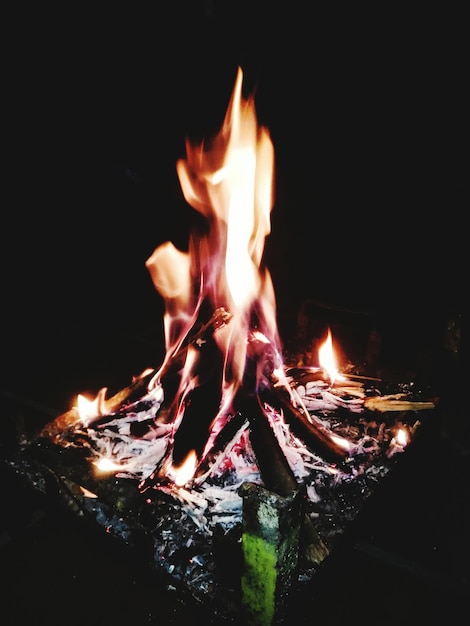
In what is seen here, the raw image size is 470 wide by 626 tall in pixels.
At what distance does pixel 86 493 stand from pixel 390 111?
3.79 metres

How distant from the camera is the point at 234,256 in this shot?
10.9 ft

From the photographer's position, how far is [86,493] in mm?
2408

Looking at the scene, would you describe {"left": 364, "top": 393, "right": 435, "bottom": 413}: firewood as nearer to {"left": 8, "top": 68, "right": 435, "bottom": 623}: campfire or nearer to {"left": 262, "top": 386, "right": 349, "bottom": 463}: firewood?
{"left": 8, "top": 68, "right": 435, "bottom": 623}: campfire

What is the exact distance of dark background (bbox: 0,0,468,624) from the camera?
316 centimetres

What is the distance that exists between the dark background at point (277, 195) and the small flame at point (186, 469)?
37.9 inches

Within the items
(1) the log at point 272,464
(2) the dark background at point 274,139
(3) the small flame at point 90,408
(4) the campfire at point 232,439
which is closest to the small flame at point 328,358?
(4) the campfire at point 232,439

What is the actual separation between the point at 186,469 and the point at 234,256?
163cm

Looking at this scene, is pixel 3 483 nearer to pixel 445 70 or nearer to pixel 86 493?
pixel 86 493

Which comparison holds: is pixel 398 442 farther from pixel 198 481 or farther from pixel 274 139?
pixel 274 139

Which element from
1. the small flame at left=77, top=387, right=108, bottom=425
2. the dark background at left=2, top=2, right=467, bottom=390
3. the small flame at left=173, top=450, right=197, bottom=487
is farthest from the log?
the dark background at left=2, top=2, right=467, bottom=390

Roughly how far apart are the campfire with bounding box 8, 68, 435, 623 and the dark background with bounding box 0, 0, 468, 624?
0.65 m

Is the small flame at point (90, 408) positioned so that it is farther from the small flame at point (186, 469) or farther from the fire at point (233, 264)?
the small flame at point (186, 469)

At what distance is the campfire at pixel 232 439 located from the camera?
2.00 m

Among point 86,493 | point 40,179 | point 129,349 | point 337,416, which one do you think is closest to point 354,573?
point 337,416
